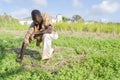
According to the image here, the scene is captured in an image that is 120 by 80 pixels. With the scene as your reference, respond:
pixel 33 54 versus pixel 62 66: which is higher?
pixel 33 54

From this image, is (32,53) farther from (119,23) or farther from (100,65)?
(119,23)

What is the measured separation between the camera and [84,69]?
6453mm

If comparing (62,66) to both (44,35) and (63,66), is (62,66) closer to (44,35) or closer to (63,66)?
(63,66)

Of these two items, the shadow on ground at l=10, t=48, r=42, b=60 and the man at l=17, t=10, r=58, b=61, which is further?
the shadow on ground at l=10, t=48, r=42, b=60

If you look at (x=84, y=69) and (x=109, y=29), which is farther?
(x=109, y=29)

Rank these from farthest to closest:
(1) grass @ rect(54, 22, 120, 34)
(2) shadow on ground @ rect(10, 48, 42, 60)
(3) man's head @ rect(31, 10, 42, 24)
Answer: (1) grass @ rect(54, 22, 120, 34)
(2) shadow on ground @ rect(10, 48, 42, 60)
(3) man's head @ rect(31, 10, 42, 24)

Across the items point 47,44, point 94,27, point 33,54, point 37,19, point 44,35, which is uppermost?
point 37,19

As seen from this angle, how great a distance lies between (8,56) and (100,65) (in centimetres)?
274

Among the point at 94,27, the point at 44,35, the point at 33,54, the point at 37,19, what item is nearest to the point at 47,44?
the point at 44,35

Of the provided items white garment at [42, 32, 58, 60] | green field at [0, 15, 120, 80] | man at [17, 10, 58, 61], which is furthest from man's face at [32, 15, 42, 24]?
green field at [0, 15, 120, 80]

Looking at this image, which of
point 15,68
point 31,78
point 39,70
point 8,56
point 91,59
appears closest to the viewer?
point 31,78

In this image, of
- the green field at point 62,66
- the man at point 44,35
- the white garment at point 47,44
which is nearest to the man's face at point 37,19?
the man at point 44,35

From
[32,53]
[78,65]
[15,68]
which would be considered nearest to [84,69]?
[78,65]

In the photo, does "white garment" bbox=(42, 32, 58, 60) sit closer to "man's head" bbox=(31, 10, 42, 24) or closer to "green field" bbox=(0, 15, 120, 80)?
"green field" bbox=(0, 15, 120, 80)
